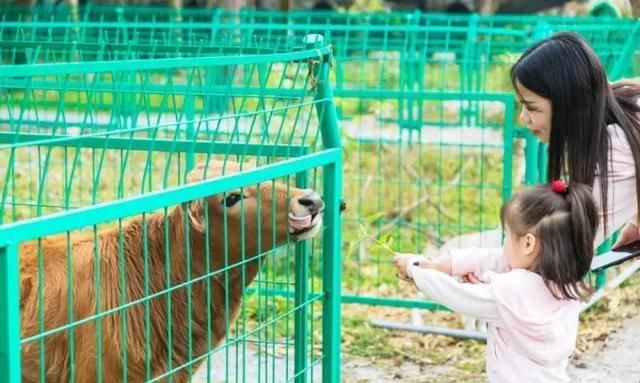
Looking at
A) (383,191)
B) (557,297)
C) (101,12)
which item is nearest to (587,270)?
(557,297)

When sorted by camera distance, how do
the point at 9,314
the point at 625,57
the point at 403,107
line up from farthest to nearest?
the point at 403,107 → the point at 625,57 → the point at 9,314

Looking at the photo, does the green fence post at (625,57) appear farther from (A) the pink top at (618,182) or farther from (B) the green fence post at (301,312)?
(A) the pink top at (618,182)

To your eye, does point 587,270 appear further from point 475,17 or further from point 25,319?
point 475,17

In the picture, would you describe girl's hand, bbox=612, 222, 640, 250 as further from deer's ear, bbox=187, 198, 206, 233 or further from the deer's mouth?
deer's ear, bbox=187, 198, 206, 233

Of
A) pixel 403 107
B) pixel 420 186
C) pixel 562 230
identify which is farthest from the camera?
pixel 403 107

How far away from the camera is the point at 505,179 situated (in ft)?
24.1

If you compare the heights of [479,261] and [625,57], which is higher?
[625,57]

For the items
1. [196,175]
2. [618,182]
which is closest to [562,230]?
[618,182]

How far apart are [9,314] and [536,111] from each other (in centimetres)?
195

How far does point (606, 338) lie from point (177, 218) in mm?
3712

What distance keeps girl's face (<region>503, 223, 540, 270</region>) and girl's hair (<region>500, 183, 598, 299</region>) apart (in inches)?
0.8

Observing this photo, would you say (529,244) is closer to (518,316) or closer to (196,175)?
(518,316)

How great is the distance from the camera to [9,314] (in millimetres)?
2871

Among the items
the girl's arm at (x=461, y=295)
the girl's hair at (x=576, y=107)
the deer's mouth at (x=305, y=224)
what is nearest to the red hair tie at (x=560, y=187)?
the girl's hair at (x=576, y=107)
